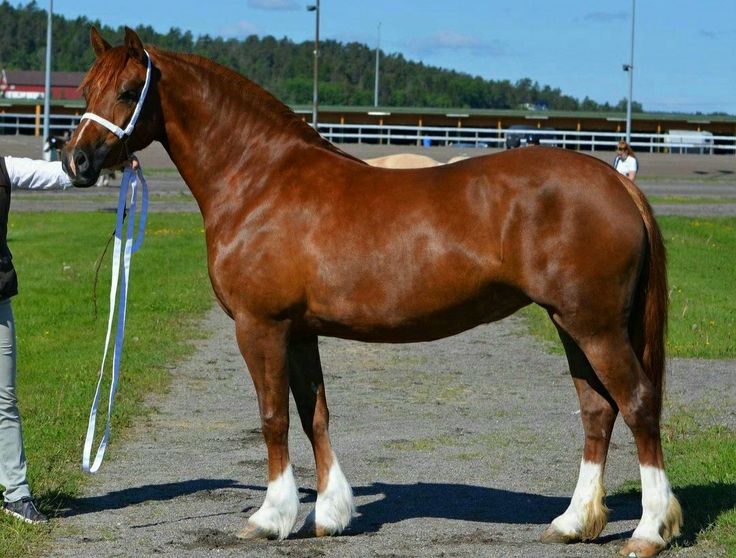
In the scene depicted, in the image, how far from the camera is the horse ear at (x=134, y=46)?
6260 mm

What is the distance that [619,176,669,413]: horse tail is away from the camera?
6.11 metres

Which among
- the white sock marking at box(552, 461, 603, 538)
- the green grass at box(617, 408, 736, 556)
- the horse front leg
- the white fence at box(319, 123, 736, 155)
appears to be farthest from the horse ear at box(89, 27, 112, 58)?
the white fence at box(319, 123, 736, 155)

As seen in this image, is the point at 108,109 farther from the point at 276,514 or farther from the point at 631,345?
the point at 631,345

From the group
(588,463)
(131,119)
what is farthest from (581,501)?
(131,119)

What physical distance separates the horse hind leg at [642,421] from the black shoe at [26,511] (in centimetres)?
319

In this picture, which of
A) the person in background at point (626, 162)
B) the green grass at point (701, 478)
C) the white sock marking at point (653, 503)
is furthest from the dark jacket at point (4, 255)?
the person in background at point (626, 162)

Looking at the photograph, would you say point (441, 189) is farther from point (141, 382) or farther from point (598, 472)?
point (141, 382)

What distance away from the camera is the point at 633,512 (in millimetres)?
6773

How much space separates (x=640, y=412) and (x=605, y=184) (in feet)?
3.92

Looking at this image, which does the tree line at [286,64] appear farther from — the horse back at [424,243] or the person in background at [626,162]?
the horse back at [424,243]

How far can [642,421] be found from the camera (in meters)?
5.95

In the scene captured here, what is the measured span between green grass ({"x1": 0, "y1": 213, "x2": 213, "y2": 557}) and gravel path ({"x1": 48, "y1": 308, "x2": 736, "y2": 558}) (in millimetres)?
258

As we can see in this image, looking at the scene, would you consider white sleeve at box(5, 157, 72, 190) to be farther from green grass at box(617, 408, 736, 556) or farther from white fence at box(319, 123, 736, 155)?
white fence at box(319, 123, 736, 155)

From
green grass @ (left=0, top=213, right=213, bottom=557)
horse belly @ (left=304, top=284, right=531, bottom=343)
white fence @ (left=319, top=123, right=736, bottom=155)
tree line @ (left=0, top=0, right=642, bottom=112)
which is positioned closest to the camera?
horse belly @ (left=304, top=284, right=531, bottom=343)
